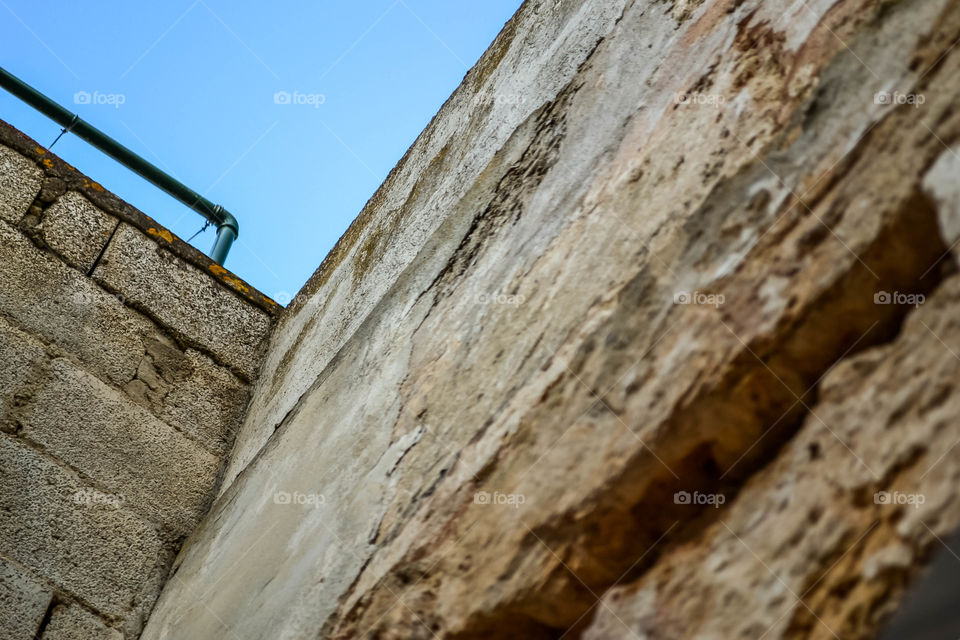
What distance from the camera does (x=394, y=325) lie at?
1.80m

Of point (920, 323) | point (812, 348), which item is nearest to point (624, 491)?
point (812, 348)

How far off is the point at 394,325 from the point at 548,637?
87 centimetres

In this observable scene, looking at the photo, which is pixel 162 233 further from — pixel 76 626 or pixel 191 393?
pixel 76 626

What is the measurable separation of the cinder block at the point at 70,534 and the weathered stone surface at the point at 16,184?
0.75 metres

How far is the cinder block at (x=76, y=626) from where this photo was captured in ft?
6.46

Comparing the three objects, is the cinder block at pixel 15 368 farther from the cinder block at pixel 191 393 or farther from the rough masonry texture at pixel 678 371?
the rough masonry texture at pixel 678 371

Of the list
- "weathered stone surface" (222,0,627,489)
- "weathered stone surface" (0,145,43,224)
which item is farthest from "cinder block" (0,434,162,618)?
"weathered stone surface" (0,145,43,224)

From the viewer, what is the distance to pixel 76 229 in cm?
258

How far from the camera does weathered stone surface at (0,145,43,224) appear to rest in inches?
98.4

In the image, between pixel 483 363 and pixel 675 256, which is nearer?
pixel 675 256

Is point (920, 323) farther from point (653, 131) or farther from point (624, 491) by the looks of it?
point (653, 131)

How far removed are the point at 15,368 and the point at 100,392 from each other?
22 cm

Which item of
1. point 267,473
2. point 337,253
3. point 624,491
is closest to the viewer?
point 624,491

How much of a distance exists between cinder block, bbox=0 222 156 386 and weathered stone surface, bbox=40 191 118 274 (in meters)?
0.05
